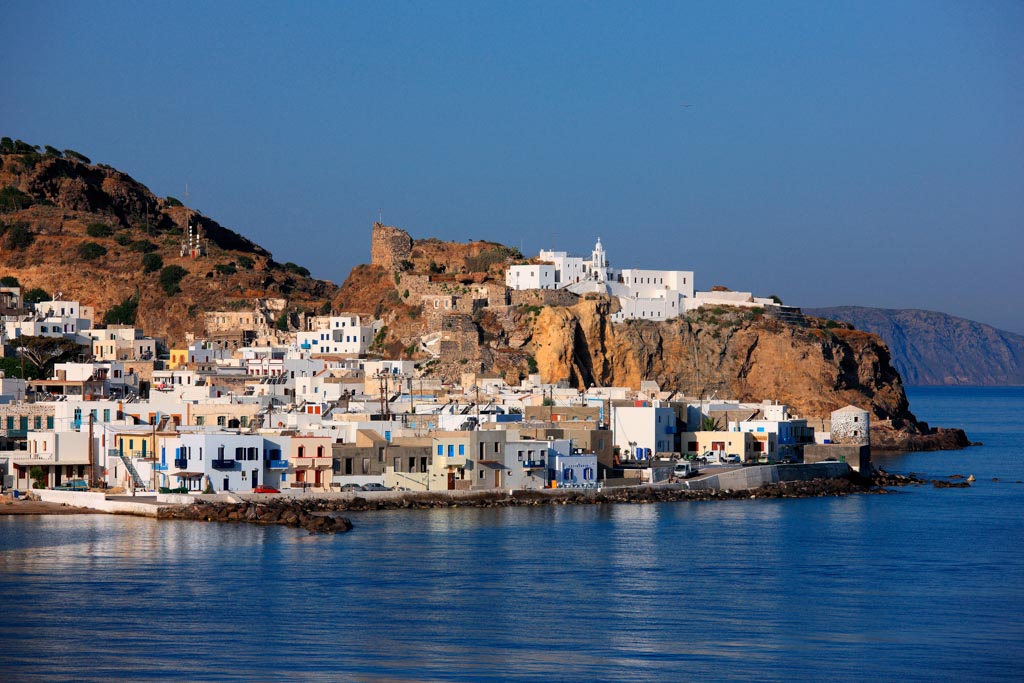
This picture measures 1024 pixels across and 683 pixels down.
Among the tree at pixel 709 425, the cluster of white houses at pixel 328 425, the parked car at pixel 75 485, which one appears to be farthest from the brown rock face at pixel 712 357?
the parked car at pixel 75 485

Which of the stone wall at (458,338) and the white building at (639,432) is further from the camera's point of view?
the stone wall at (458,338)

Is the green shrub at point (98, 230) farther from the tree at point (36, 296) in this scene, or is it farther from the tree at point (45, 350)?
the tree at point (45, 350)

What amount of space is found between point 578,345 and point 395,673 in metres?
60.5

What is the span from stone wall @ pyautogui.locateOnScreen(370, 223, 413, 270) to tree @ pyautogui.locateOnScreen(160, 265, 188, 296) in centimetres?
1526

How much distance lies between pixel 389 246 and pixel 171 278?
59.1ft

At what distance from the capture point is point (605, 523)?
160 feet

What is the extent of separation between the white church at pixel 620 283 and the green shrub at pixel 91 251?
115ft

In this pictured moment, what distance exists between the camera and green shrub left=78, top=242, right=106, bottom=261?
11669cm

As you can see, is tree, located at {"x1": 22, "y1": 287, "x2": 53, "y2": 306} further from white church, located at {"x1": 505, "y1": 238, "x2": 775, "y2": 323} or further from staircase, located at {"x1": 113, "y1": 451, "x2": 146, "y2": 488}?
staircase, located at {"x1": 113, "y1": 451, "x2": 146, "y2": 488}

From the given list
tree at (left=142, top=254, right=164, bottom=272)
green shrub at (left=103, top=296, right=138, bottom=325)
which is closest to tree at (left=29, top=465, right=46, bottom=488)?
green shrub at (left=103, top=296, right=138, bottom=325)

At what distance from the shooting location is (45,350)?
78125 millimetres

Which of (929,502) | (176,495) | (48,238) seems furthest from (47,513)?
(48,238)

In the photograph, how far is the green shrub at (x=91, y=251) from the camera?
11669 centimetres

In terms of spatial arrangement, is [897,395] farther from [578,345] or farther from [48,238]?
[48,238]
